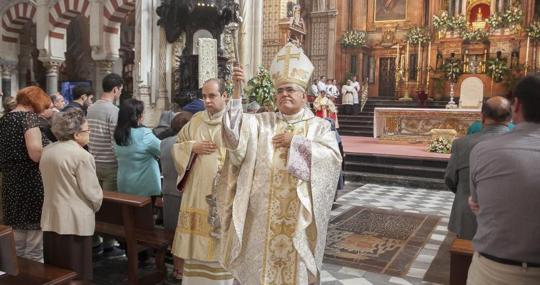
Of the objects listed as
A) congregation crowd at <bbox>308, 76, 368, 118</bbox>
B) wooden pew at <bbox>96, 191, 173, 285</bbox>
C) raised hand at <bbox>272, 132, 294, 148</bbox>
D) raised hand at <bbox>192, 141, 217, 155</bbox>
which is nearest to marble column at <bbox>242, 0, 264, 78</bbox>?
congregation crowd at <bbox>308, 76, 368, 118</bbox>

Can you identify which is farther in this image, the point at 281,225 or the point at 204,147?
the point at 204,147

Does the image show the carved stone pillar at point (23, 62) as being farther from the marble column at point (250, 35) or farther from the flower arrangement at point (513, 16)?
the flower arrangement at point (513, 16)

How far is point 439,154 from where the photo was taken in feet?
36.5

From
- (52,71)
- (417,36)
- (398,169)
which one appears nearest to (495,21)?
(417,36)

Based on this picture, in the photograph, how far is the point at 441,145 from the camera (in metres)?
11.5

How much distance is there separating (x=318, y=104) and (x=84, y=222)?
1075 cm

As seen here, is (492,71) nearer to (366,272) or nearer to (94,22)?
(94,22)

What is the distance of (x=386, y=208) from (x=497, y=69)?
12.3m

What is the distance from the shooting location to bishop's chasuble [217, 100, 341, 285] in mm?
2920

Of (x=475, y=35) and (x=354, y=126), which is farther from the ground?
(x=475, y=35)

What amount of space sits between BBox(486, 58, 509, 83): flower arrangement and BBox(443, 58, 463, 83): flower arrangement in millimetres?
1219

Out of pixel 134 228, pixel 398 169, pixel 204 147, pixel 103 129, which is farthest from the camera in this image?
pixel 398 169

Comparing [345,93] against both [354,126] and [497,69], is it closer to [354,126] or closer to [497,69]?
[354,126]

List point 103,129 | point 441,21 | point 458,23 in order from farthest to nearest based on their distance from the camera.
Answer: point 441,21 → point 458,23 → point 103,129
